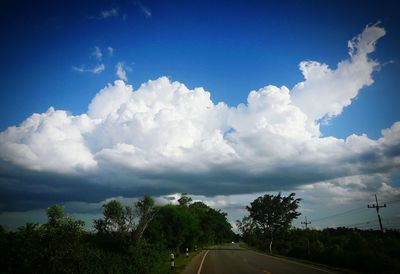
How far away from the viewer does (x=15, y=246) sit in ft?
56.3

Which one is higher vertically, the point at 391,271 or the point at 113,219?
the point at 113,219

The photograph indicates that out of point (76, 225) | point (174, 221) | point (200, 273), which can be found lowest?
point (200, 273)

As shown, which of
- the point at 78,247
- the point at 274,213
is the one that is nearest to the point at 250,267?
the point at 78,247

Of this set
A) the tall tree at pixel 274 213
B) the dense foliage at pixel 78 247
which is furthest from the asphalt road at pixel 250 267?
the tall tree at pixel 274 213

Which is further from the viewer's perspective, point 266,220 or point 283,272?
point 266,220

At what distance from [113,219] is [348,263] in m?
22.5

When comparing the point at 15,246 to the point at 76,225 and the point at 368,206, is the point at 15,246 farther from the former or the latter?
the point at 368,206

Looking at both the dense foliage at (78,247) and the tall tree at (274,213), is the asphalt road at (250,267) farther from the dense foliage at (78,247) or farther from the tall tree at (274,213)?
the tall tree at (274,213)

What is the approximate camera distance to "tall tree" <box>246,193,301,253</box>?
78.6 meters

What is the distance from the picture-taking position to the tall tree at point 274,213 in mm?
78625

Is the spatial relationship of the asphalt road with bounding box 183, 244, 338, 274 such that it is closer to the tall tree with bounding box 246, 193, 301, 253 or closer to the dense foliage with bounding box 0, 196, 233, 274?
the dense foliage with bounding box 0, 196, 233, 274

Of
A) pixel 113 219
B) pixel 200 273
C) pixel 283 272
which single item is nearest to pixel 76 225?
pixel 200 273

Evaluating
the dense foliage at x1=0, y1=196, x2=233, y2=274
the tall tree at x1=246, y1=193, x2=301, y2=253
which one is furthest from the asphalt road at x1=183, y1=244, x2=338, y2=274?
the tall tree at x1=246, y1=193, x2=301, y2=253

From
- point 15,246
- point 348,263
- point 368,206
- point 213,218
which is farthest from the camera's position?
point 213,218
